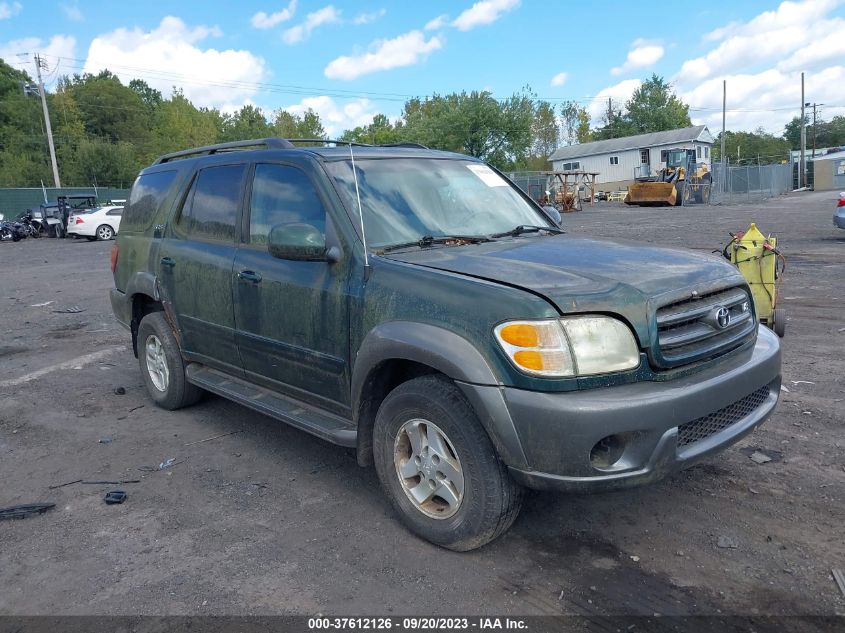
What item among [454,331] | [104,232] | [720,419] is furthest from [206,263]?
[104,232]

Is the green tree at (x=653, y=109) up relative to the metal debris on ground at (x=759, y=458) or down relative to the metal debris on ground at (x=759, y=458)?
up

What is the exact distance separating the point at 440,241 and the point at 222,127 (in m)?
88.9

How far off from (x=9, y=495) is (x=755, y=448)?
4.50 metres

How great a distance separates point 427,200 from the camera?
404 centimetres

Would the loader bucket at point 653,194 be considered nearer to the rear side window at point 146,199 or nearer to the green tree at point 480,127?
the green tree at point 480,127

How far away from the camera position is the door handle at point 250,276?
4104 mm

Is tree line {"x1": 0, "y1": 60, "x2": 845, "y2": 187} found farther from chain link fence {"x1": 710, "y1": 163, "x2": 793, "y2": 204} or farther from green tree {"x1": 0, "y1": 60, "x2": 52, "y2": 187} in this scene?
chain link fence {"x1": 710, "y1": 163, "x2": 793, "y2": 204}

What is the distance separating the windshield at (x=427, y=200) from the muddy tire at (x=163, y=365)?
2.20m

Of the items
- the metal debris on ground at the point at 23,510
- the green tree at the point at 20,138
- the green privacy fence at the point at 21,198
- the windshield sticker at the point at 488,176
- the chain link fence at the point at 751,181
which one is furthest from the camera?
the green tree at the point at 20,138

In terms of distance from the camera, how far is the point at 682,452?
9.41 ft

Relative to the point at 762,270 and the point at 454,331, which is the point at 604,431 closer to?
the point at 454,331

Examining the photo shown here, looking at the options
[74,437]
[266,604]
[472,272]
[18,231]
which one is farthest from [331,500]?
[18,231]

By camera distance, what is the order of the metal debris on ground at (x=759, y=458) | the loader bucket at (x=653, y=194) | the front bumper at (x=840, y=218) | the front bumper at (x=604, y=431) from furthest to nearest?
the loader bucket at (x=653, y=194) → the front bumper at (x=840, y=218) → the metal debris on ground at (x=759, y=458) → the front bumper at (x=604, y=431)

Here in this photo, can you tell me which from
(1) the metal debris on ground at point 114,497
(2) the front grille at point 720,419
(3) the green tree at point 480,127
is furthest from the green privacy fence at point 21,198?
(2) the front grille at point 720,419
